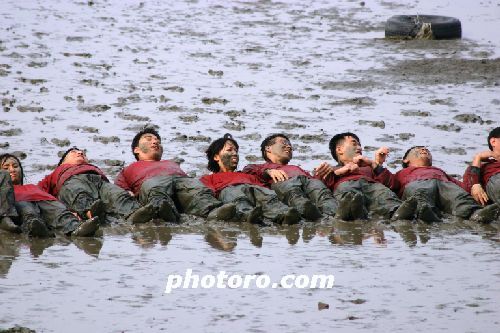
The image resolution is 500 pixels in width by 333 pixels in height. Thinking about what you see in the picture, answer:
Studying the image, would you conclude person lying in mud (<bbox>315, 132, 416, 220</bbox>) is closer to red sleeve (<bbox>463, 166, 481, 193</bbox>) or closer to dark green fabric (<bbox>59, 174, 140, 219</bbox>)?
red sleeve (<bbox>463, 166, 481, 193</bbox>)

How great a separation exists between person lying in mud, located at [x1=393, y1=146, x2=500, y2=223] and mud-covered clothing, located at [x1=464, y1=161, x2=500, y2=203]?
4.3 inches

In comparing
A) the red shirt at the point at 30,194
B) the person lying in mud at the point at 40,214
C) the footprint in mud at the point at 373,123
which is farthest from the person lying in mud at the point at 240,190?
the footprint in mud at the point at 373,123

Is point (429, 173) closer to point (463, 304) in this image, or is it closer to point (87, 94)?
point (463, 304)

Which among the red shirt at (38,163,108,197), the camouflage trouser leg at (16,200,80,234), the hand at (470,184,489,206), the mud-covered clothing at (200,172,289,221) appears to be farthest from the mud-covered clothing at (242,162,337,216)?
the camouflage trouser leg at (16,200,80,234)

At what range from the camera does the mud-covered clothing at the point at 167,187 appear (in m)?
11.4

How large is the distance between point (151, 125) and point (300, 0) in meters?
9.88

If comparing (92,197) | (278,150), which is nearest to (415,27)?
(278,150)

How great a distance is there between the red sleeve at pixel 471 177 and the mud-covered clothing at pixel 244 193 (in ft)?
5.90

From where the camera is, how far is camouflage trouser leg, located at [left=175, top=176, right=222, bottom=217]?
1141 cm

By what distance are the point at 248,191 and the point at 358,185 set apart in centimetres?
101

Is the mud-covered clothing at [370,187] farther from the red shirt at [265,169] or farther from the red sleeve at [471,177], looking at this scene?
the red sleeve at [471,177]

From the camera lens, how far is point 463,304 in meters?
8.75

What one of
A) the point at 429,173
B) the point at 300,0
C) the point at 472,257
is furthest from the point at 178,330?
the point at 300,0

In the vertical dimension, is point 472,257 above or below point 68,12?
below
